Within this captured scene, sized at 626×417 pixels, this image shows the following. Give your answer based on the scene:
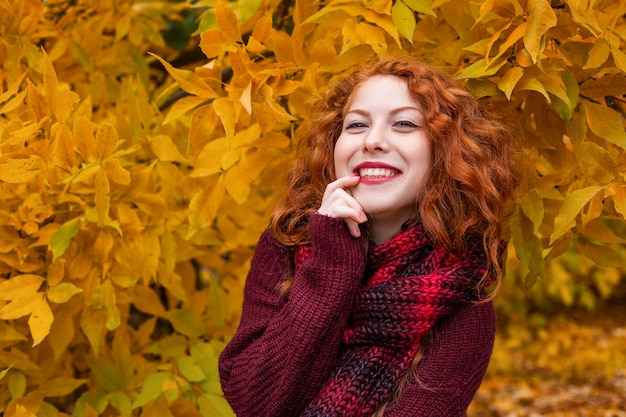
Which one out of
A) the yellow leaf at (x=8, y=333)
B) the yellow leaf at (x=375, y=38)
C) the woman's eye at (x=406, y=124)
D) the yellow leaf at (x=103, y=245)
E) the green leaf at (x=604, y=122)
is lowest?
the yellow leaf at (x=8, y=333)

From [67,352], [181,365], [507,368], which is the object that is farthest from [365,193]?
[507,368]

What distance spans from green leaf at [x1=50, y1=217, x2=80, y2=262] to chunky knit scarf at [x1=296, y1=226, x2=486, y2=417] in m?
0.67

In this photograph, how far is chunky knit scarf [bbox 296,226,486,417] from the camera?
152 cm

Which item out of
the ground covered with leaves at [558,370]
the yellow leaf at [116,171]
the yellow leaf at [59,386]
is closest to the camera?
the yellow leaf at [116,171]

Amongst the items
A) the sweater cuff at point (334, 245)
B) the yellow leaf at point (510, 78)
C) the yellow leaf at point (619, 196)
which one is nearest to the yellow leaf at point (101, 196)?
the sweater cuff at point (334, 245)

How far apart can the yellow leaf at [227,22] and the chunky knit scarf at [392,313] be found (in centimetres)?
55

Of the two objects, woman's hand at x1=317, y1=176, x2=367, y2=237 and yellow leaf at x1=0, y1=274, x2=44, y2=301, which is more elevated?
woman's hand at x1=317, y1=176, x2=367, y2=237

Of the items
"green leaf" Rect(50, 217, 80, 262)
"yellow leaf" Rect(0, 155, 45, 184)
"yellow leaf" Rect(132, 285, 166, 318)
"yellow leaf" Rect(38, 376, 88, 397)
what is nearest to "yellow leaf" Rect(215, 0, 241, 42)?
"yellow leaf" Rect(0, 155, 45, 184)

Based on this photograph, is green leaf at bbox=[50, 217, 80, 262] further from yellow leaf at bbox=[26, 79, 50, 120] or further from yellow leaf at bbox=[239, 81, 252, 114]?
yellow leaf at bbox=[239, 81, 252, 114]

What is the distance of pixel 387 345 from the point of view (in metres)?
1.55

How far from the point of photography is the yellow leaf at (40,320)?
1.72 meters

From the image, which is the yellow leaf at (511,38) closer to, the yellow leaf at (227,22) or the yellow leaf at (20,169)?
the yellow leaf at (227,22)

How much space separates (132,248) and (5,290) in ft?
0.99

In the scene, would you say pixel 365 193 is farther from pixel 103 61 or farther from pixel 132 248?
pixel 103 61
